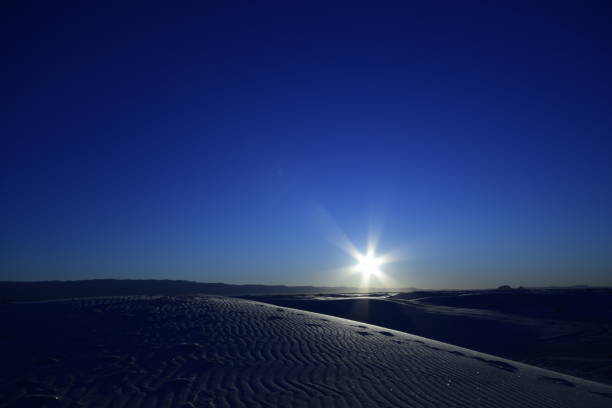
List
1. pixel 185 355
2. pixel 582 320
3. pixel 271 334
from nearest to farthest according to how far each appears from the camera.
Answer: pixel 185 355
pixel 271 334
pixel 582 320

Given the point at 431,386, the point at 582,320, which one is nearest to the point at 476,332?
the point at 582,320

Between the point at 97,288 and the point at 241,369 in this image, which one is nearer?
the point at 241,369

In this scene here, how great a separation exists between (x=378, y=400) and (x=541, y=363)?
9.24 metres

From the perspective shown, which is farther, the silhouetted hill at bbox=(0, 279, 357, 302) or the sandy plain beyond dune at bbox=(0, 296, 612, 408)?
the silhouetted hill at bbox=(0, 279, 357, 302)

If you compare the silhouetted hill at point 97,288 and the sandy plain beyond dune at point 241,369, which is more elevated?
the silhouetted hill at point 97,288

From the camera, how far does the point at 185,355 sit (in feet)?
25.4

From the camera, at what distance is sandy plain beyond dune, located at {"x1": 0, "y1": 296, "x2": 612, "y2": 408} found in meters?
5.75

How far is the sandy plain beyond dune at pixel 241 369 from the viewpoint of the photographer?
5.75 meters

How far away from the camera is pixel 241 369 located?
702 cm

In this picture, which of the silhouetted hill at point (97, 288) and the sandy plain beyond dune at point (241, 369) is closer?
the sandy plain beyond dune at point (241, 369)

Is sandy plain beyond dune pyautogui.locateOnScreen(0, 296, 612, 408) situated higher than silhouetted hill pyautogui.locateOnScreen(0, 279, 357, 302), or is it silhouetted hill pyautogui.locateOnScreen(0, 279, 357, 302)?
silhouetted hill pyautogui.locateOnScreen(0, 279, 357, 302)

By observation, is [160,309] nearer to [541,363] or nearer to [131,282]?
[541,363]

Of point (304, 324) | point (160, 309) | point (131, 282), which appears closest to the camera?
point (304, 324)

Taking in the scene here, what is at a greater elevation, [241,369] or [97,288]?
[97,288]
